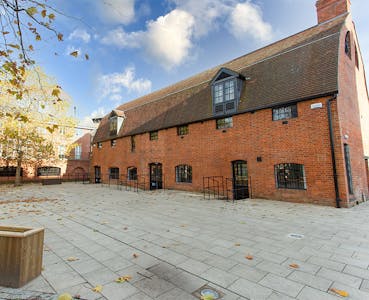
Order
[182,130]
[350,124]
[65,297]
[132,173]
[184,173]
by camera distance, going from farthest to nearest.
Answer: [132,173]
[182,130]
[184,173]
[350,124]
[65,297]

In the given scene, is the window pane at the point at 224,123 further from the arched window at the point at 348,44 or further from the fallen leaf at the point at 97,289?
the fallen leaf at the point at 97,289

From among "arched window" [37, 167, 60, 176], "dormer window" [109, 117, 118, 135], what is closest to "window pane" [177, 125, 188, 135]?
"dormer window" [109, 117, 118, 135]

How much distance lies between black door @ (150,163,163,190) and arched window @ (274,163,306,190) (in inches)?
340

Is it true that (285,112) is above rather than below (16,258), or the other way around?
above

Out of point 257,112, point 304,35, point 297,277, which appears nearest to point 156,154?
point 257,112

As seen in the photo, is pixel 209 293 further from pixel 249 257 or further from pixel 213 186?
pixel 213 186

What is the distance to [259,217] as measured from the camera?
6.70 metres

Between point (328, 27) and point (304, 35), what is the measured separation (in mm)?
1187

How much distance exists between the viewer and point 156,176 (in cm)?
1600

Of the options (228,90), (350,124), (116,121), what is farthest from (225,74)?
(116,121)

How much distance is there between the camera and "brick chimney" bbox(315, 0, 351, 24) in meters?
10.8

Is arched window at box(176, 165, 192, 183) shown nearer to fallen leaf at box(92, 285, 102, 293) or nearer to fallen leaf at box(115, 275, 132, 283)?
fallen leaf at box(115, 275, 132, 283)

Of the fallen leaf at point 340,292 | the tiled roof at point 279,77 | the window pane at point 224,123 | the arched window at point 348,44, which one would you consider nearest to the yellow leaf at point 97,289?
the fallen leaf at point 340,292

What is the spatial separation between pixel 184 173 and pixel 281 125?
697 centimetres
